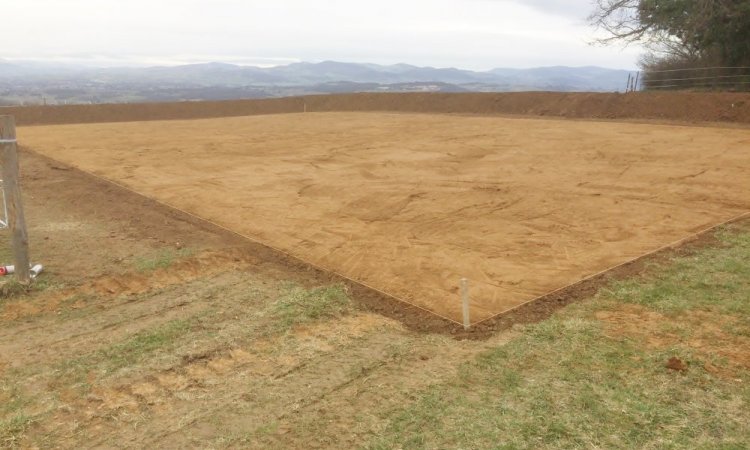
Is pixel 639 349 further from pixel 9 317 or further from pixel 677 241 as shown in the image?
pixel 9 317

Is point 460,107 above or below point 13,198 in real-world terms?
above

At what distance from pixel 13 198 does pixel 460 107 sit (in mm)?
26159

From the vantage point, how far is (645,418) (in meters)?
3.84

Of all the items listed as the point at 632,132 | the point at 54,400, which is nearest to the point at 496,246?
the point at 54,400

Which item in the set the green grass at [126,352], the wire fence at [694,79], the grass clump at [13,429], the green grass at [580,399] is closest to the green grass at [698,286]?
the green grass at [580,399]

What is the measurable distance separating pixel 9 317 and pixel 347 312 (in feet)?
11.4

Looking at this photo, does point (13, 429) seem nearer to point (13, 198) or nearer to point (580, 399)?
point (13, 198)

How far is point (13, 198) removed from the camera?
6.54m

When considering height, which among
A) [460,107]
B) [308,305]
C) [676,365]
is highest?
[460,107]

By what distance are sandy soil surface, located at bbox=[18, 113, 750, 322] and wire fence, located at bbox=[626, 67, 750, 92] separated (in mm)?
7113

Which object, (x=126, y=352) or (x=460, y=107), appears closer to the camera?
(x=126, y=352)

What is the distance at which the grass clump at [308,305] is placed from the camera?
5.61 meters

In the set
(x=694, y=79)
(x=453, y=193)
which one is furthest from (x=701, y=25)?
(x=453, y=193)

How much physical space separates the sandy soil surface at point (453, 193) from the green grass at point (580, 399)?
3.31 ft
